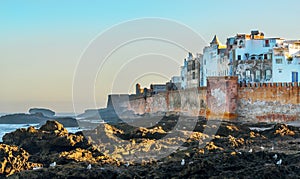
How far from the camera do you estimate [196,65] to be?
61375 mm

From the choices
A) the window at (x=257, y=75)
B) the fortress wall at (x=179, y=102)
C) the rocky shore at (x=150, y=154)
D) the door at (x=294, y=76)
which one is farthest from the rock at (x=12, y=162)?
the window at (x=257, y=75)

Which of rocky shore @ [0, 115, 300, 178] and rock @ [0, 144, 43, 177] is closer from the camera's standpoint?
rocky shore @ [0, 115, 300, 178]

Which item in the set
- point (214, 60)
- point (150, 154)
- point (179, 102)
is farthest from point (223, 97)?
point (150, 154)

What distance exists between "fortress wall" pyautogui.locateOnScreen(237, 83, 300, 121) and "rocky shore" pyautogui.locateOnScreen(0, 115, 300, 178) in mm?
6207

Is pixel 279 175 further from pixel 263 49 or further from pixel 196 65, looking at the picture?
pixel 196 65

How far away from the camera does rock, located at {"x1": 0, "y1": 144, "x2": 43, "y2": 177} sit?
54.3ft

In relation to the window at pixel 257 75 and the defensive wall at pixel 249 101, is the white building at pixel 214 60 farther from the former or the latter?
the defensive wall at pixel 249 101

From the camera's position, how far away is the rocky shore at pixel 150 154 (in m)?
14.5

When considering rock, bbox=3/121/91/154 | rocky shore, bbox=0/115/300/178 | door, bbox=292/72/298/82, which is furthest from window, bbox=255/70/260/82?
rock, bbox=3/121/91/154

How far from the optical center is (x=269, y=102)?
115ft

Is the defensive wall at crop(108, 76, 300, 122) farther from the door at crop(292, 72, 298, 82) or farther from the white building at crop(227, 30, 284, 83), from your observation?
the white building at crop(227, 30, 284, 83)

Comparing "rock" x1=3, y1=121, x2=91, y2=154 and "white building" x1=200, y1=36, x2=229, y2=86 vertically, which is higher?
"white building" x1=200, y1=36, x2=229, y2=86

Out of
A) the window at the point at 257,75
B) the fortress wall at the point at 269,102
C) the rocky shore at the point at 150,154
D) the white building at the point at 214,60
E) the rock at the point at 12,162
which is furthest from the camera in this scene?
the white building at the point at 214,60

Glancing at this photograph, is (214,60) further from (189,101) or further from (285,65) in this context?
(285,65)
